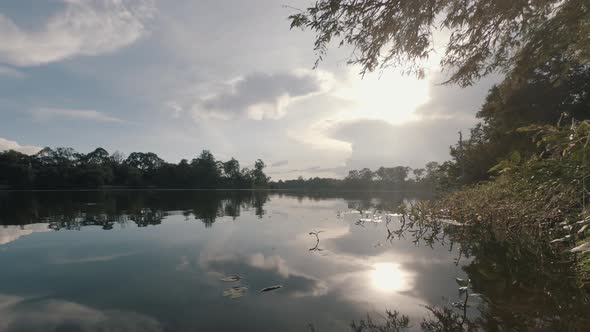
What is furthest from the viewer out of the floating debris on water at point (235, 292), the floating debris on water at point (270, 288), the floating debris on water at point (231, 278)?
the floating debris on water at point (231, 278)

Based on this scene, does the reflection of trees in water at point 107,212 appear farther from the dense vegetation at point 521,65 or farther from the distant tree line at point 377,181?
the distant tree line at point 377,181

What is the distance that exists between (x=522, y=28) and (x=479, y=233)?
5.81 meters

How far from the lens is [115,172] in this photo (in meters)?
99.0

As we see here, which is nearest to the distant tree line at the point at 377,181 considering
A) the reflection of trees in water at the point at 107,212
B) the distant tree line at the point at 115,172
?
the distant tree line at the point at 115,172

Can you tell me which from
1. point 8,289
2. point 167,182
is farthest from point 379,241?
point 167,182

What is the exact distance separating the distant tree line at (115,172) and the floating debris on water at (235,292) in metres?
98.4

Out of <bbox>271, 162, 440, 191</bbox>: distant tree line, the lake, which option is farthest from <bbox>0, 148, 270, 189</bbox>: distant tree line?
the lake

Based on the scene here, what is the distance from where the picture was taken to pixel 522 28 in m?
5.70

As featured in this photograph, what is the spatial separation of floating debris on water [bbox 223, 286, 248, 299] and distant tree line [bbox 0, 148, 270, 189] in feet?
323

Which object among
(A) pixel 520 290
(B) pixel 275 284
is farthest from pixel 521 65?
(B) pixel 275 284

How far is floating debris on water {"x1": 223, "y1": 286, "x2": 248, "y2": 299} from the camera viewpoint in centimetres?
457

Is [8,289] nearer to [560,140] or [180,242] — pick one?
[180,242]

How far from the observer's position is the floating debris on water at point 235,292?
4.57 meters

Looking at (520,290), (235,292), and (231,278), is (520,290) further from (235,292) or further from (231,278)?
(231,278)
